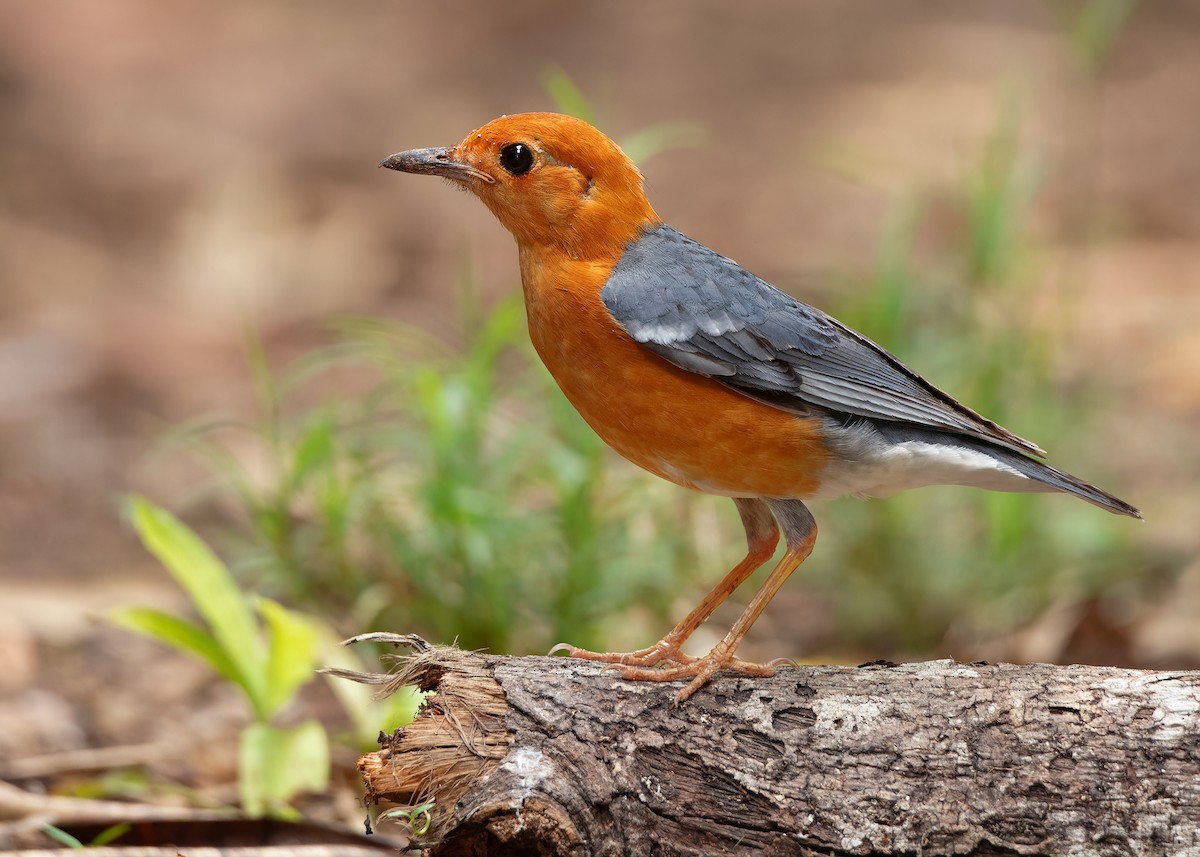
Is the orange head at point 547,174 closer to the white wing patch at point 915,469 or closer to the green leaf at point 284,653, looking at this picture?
the white wing patch at point 915,469

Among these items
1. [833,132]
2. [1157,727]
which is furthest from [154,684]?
[833,132]

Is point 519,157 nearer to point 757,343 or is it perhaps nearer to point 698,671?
point 757,343

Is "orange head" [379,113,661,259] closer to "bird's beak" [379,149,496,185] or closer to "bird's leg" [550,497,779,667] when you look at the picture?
"bird's beak" [379,149,496,185]

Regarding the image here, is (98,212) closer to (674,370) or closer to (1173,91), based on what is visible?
(674,370)

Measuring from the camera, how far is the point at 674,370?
14.0ft

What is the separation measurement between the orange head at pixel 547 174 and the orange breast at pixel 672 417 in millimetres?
250

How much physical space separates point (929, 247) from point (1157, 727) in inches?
343

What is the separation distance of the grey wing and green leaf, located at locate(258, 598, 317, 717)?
5.71 ft

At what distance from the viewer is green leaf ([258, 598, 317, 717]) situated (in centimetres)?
480

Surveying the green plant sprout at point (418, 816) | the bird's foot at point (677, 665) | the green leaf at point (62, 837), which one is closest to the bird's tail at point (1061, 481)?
the bird's foot at point (677, 665)

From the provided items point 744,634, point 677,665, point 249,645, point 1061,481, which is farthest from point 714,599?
point 249,645

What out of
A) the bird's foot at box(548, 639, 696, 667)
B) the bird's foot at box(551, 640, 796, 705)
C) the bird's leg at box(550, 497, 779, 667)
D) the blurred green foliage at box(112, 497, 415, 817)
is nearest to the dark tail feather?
the bird's leg at box(550, 497, 779, 667)

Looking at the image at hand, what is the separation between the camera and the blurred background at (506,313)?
584 centimetres

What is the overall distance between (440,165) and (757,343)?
129cm
